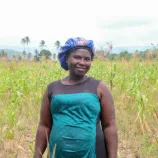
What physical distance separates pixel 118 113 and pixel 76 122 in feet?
8.54

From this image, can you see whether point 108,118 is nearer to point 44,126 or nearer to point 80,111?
point 80,111

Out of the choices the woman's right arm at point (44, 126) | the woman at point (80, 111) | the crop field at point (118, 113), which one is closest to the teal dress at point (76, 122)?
the woman at point (80, 111)

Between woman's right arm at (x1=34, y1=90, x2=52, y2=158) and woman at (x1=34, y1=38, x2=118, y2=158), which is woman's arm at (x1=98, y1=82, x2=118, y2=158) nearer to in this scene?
woman at (x1=34, y1=38, x2=118, y2=158)

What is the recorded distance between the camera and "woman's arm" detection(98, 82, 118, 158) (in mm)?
1639

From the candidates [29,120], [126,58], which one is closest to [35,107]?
[29,120]

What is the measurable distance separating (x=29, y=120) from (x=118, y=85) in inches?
62.7

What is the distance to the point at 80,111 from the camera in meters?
1.58

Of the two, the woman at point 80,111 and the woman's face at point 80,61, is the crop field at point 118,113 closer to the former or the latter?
the woman at point 80,111

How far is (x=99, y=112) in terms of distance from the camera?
1.65 m

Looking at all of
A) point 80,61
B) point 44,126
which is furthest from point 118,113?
point 80,61

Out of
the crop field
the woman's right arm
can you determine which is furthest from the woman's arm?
the crop field

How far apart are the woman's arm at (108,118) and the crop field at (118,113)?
22.3 inches

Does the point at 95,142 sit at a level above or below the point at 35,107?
above

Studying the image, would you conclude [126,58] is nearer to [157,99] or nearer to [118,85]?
[118,85]
